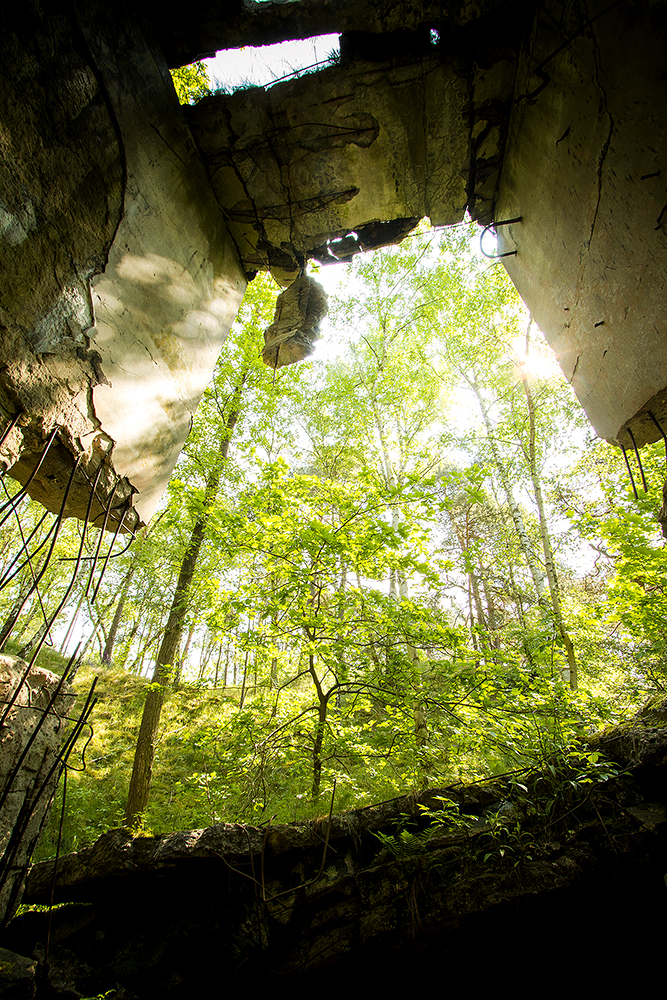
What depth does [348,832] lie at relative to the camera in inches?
129

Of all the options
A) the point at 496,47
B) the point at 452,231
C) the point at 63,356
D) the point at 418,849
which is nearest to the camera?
the point at 63,356

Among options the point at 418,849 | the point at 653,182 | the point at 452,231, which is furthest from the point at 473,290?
the point at 418,849

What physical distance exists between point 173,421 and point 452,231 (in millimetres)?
9578

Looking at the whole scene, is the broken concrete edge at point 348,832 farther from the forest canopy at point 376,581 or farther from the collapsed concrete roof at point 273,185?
the collapsed concrete roof at point 273,185

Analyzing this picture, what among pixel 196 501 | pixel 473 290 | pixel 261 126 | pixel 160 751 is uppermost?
pixel 473 290

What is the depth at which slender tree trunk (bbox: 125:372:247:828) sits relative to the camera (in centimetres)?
594

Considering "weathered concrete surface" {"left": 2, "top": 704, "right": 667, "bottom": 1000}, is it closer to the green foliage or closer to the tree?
the tree

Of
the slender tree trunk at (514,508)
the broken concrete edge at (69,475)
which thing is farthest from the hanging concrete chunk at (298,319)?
the slender tree trunk at (514,508)

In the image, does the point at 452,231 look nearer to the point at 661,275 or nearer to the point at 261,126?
the point at 261,126

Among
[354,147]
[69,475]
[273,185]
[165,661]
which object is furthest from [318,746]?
[354,147]

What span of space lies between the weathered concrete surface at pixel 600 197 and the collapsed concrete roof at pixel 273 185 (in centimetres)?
1

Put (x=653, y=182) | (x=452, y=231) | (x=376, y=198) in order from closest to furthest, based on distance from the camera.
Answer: (x=653, y=182)
(x=376, y=198)
(x=452, y=231)

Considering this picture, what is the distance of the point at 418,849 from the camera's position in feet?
10.0

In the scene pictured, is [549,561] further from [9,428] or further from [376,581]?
[9,428]
